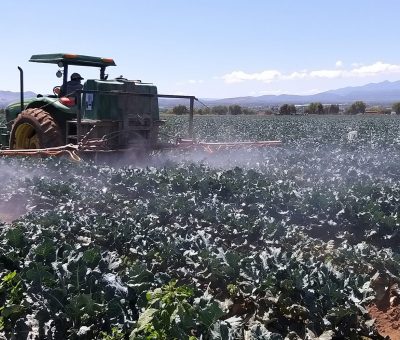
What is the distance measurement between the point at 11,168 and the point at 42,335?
613 cm

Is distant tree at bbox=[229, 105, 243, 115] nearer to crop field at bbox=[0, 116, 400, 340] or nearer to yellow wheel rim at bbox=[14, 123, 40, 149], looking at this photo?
yellow wheel rim at bbox=[14, 123, 40, 149]

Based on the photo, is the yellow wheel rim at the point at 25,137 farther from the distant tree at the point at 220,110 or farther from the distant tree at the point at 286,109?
the distant tree at the point at 220,110

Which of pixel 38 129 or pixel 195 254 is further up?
pixel 38 129

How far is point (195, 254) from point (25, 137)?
7.55 meters

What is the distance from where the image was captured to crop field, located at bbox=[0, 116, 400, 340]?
3402 mm

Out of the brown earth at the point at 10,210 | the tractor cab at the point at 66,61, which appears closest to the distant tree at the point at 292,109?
the tractor cab at the point at 66,61

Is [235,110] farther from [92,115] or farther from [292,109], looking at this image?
[92,115]

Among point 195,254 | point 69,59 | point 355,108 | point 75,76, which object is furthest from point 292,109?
point 195,254

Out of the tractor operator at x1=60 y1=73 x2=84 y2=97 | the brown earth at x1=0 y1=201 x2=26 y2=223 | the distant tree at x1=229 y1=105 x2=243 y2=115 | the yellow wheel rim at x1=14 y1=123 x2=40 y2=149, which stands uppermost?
the distant tree at x1=229 y1=105 x2=243 y2=115

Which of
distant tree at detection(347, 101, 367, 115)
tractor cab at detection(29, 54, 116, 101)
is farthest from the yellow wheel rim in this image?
distant tree at detection(347, 101, 367, 115)

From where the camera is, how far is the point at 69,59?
34.0 feet

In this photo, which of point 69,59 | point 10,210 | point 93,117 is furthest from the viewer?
point 69,59

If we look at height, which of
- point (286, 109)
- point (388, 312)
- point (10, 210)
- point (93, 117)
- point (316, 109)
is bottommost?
point (388, 312)

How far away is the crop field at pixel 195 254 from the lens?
3.40m
